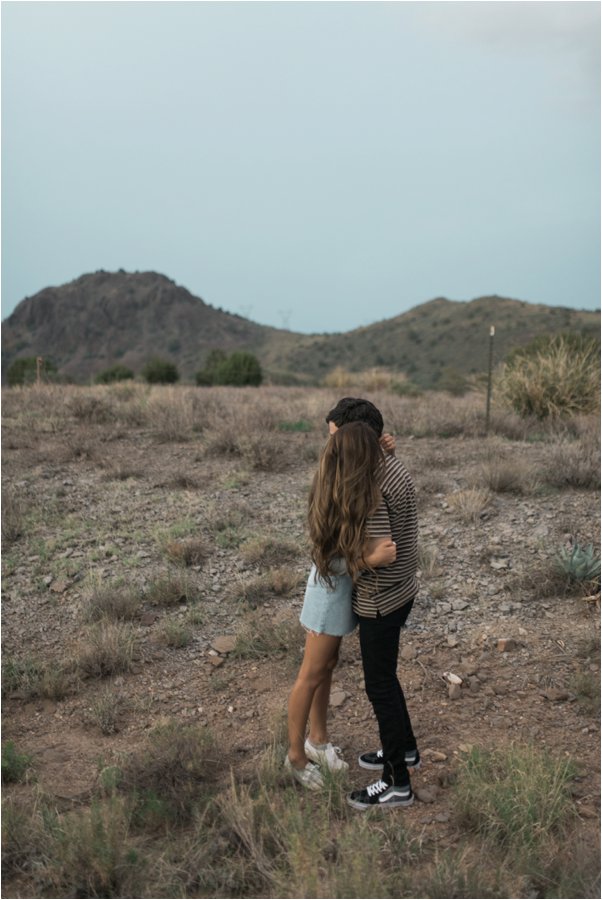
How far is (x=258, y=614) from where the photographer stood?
19.7 feet

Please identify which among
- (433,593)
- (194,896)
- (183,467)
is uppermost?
(183,467)

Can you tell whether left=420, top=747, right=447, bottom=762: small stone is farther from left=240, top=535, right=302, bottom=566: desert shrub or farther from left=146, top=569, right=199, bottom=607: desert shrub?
left=240, top=535, right=302, bottom=566: desert shrub

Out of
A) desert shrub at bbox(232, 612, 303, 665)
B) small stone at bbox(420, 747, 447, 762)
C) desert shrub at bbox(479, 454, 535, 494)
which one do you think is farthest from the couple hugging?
desert shrub at bbox(479, 454, 535, 494)

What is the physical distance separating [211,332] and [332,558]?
70.2 m

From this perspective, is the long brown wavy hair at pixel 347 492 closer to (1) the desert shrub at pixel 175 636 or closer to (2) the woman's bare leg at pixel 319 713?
(2) the woman's bare leg at pixel 319 713

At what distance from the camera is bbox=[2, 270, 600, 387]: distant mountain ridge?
4825cm

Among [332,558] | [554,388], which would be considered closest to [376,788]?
[332,558]

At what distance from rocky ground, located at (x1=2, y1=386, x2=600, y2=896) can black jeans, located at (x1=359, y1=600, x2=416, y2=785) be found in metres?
0.36

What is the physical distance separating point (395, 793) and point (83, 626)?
9.86 feet

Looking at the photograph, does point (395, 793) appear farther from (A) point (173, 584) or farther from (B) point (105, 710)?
(A) point (173, 584)

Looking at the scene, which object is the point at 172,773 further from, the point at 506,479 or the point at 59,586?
the point at 506,479

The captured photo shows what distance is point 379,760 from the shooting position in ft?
13.5

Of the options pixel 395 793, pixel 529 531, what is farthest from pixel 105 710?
pixel 529 531

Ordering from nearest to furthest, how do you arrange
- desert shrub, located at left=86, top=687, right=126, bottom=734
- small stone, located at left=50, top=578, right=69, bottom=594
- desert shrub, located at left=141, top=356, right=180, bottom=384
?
desert shrub, located at left=86, top=687, right=126, bottom=734 < small stone, located at left=50, top=578, right=69, bottom=594 < desert shrub, located at left=141, top=356, right=180, bottom=384
